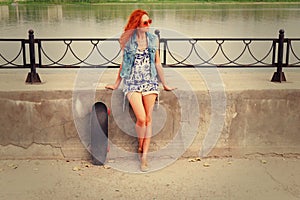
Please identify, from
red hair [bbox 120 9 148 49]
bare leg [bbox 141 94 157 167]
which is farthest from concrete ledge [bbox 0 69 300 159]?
red hair [bbox 120 9 148 49]

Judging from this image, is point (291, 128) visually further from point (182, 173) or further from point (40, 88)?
point (40, 88)

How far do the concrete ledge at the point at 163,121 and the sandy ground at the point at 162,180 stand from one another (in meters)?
0.17

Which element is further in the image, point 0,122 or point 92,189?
point 0,122

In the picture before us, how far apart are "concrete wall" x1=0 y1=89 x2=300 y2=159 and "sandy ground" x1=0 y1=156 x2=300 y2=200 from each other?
0.15m

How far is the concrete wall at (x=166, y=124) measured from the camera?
5.32 meters

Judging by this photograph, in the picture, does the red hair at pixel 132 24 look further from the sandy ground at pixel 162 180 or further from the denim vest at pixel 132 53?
the sandy ground at pixel 162 180

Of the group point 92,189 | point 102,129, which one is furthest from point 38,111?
point 92,189

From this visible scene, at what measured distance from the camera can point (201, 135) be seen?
5.50 meters

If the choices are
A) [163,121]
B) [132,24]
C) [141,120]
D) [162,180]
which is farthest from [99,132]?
[132,24]

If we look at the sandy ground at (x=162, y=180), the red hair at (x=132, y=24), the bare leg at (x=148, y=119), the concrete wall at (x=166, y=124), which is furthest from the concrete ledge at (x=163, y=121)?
the red hair at (x=132, y=24)

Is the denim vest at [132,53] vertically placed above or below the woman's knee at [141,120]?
above

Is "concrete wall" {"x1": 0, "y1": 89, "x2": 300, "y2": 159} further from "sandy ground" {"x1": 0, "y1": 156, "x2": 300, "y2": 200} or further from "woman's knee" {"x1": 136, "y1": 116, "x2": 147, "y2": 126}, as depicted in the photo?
"woman's knee" {"x1": 136, "y1": 116, "x2": 147, "y2": 126}

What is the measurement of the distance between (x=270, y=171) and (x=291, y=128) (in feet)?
2.47

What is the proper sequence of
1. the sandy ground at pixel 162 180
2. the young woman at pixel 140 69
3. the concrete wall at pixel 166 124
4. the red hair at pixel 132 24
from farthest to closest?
1. the concrete wall at pixel 166 124
2. the young woman at pixel 140 69
3. the red hair at pixel 132 24
4. the sandy ground at pixel 162 180
